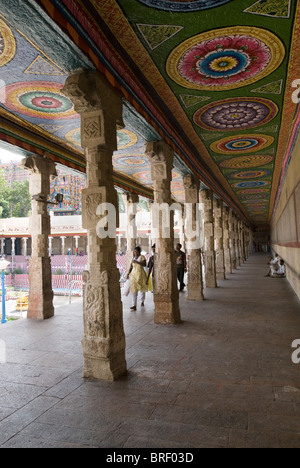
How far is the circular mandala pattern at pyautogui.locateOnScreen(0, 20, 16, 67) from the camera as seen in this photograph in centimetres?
327

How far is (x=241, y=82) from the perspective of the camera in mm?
4617

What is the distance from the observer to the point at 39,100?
496 cm

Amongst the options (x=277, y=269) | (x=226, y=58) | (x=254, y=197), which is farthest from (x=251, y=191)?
(x=226, y=58)

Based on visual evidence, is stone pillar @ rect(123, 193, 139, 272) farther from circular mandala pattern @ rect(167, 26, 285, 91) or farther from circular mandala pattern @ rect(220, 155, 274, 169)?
circular mandala pattern @ rect(167, 26, 285, 91)

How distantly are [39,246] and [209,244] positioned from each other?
6097 mm

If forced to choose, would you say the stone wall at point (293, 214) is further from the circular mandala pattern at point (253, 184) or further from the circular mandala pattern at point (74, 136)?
the circular mandala pattern at point (74, 136)

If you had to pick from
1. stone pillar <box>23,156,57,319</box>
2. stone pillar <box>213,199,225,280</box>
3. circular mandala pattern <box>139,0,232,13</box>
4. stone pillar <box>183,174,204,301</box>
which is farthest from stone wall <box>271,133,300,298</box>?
stone pillar <box>23,156,57,319</box>

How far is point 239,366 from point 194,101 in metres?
3.99

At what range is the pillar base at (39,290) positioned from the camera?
704 cm

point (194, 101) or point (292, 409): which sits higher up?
point (194, 101)

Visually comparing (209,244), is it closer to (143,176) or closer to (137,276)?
(143,176)

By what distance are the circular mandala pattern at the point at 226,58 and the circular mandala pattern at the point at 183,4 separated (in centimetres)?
43

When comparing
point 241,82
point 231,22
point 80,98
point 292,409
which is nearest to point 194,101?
point 241,82

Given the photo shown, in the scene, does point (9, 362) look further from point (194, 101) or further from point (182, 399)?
point (194, 101)
